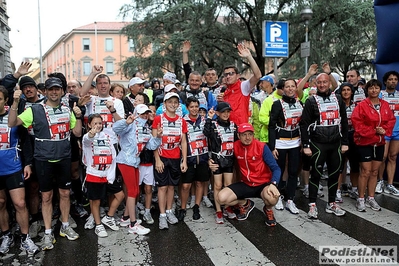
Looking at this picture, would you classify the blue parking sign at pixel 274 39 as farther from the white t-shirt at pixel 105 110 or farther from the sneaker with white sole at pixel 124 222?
the sneaker with white sole at pixel 124 222

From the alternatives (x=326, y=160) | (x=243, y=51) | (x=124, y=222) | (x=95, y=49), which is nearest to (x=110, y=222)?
(x=124, y=222)

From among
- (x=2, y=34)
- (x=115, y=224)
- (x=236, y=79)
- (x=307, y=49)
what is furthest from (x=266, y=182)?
(x=2, y=34)

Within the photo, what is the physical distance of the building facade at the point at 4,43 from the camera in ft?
69.7

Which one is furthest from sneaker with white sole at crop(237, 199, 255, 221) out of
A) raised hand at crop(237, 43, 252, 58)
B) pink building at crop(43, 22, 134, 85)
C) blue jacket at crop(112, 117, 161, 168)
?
pink building at crop(43, 22, 134, 85)

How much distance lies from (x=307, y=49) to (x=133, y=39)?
14857 mm

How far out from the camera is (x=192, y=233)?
484cm

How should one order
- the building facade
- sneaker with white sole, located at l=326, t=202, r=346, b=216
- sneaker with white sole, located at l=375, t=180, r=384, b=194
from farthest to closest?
the building facade, sneaker with white sole, located at l=375, t=180, r=384, b=194, sneaker with white sole, located at l=326, t=202, r=346, b=216

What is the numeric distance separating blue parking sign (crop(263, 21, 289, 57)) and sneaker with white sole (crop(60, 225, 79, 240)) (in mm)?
8147

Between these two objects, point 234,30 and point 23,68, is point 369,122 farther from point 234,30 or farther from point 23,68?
point 234,30

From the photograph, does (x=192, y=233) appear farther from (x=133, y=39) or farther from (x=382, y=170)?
(x=133, y=39)

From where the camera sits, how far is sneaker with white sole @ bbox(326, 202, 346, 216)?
5.37 m

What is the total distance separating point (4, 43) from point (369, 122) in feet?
75.3

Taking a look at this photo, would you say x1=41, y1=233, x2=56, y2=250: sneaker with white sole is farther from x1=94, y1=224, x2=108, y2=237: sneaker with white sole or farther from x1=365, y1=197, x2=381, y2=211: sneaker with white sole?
x1=365, y1=197, x2=381, y2=211: sneaker with white sole

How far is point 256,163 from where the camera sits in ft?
16.9
